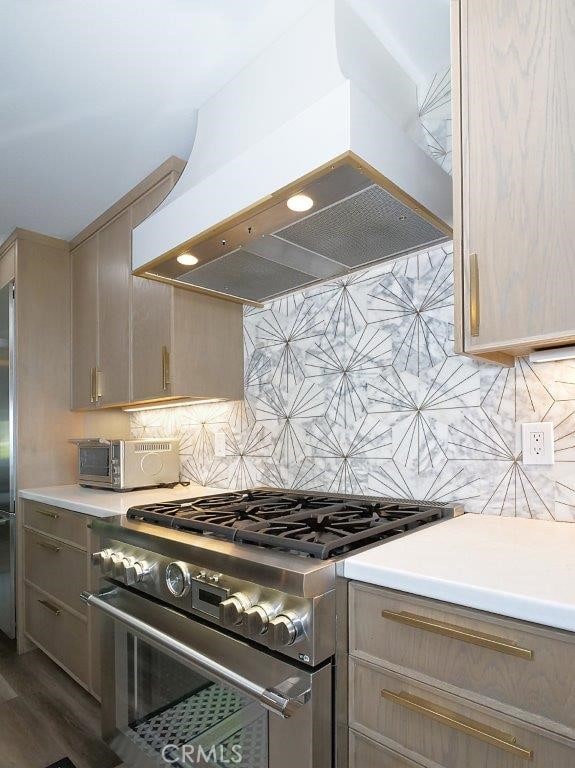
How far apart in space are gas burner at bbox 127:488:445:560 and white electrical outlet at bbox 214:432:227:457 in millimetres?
468

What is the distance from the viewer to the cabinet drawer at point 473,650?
2.46 ft

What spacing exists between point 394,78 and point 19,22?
111cm

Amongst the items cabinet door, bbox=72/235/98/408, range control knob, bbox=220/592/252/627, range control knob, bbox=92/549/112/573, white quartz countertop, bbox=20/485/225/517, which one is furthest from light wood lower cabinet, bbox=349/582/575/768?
cabinet door, bbox=72/235/98/408

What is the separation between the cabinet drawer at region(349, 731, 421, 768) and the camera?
92cm

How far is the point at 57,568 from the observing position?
2.17m

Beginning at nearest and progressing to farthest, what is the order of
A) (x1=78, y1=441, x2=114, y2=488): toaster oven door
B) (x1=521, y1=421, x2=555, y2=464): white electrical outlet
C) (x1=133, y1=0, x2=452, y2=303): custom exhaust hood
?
1. (x1=133, y1=0, x2=452, y2=303): custom exhaust hood
2. (x1=521, y1=421, x2=555, y2=464): white electrical outlet
3. (x1=78, y1=441, x2=114, y2=488): toaster oven door

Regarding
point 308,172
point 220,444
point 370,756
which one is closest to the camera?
point 370,756

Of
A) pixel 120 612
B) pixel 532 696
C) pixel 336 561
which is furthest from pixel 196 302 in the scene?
pixel 532 696

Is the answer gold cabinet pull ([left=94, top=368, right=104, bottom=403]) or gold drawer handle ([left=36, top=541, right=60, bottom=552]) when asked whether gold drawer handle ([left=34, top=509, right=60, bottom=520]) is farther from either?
gold cabinet pull ([left=94, top=368, right=104, bottom=403])

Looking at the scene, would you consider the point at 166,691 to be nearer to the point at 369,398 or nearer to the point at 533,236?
the point at 369,398

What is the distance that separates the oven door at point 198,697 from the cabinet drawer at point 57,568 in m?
0.47

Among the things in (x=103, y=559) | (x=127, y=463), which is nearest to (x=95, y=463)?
(x=127, y=463)

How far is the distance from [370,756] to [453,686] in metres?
0.27

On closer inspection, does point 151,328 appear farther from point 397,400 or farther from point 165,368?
point 397,400
